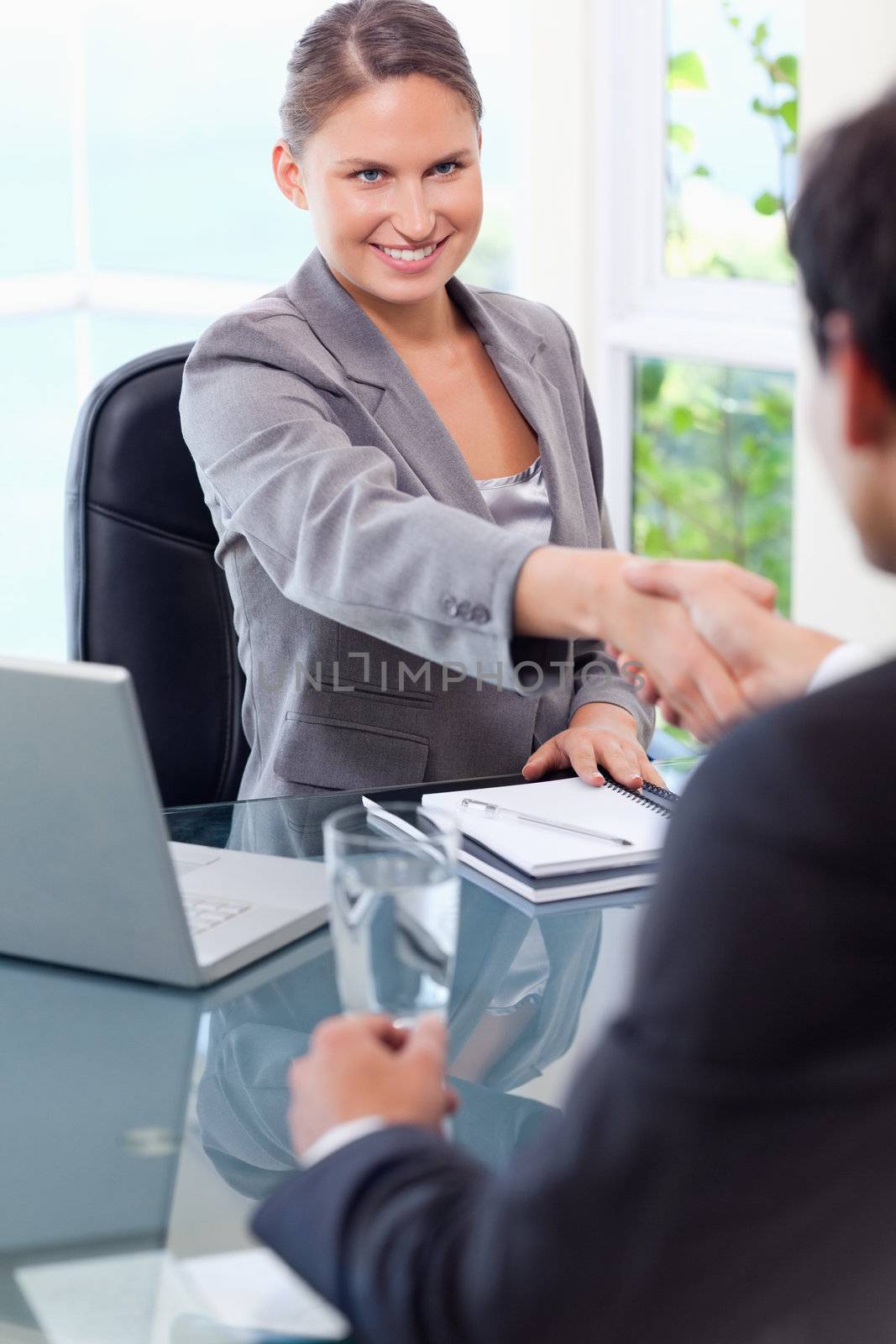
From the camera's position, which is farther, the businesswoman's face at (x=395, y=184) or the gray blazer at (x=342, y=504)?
the businesswoman's face at (x=395, y=184)

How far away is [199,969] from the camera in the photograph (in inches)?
45.8

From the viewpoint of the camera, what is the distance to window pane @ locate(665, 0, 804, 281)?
10.9 feet

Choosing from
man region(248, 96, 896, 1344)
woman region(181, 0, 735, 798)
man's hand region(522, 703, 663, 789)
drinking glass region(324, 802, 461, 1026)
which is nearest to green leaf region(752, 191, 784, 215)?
woman region(181, 0, 735, 798)

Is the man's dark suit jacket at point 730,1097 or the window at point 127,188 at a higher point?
the window at point 127,188

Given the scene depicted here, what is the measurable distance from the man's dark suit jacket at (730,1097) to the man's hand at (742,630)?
572mm

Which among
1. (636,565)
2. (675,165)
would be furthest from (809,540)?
(636,565)

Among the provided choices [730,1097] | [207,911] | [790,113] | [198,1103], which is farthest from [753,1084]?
[790,113]

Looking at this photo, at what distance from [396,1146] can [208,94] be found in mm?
4308

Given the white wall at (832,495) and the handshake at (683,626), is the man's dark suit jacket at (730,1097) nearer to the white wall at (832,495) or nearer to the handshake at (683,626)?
the handshake at (683,626)

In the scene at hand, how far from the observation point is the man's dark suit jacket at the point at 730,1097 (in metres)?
0.60

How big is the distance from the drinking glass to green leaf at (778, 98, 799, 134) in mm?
2730

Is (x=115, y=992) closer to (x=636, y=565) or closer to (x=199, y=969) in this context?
(x=199, y=969)

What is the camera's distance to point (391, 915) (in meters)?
0.93

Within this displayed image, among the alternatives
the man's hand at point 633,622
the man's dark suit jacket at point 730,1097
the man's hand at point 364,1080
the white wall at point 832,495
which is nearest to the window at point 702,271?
the white wall at point 832,495
